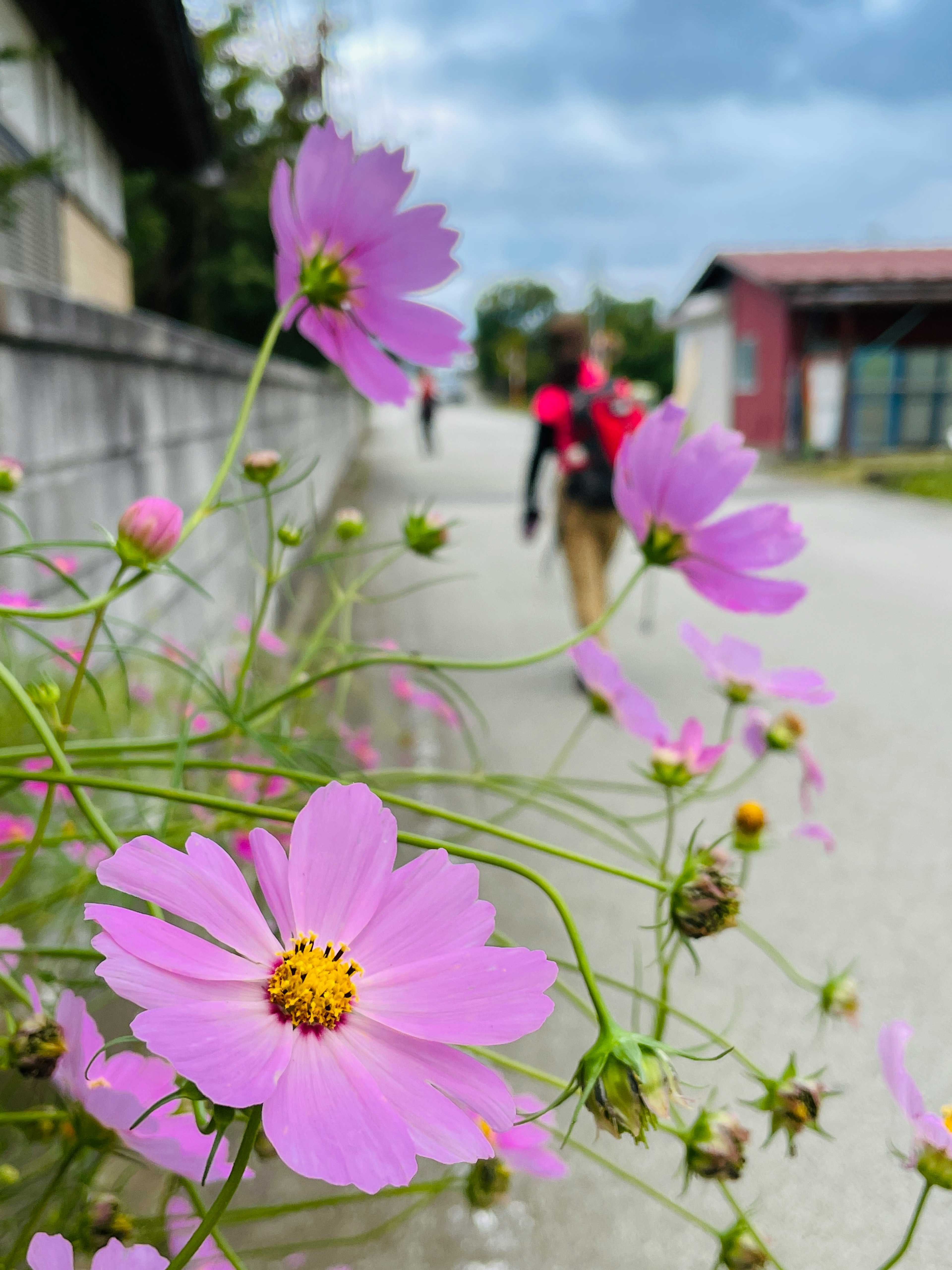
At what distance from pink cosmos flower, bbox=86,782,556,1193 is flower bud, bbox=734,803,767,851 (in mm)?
399

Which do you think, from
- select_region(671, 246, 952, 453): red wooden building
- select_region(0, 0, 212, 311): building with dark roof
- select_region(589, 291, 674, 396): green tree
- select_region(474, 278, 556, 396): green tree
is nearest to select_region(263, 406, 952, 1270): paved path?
select_region(0, 0, 212, 311): building with dark roof

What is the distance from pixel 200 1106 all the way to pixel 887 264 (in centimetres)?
1715

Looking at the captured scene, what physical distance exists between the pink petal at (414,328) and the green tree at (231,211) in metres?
11.9

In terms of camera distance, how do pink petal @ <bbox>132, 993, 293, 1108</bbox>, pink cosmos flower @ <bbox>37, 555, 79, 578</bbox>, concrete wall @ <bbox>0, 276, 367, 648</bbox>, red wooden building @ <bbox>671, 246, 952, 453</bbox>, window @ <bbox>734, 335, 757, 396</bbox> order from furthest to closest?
window @ <bbox>734, 335, 757, 396</bbox> < red wooden building @ <bbox>671, 246, 952, 453</bbox> < concrete wall @ <bbox>0, 276, 367, 648</bbox> < pink cosmos flower @ <bbox>37, 555, 79, 578</bbox> < pink petal @ <bbox>132, 993, 293, 1108</bbox>

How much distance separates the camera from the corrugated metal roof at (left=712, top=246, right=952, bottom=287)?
14203 millimetres

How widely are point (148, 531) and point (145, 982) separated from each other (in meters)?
0.24

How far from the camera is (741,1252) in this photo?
0.56 meters

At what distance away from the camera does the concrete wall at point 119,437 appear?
4.69 feet

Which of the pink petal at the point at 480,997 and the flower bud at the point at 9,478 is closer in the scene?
the pink petal at the point at 480,997

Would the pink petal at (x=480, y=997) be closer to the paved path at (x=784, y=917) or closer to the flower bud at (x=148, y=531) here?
the flower bud at (x=148, y=531)

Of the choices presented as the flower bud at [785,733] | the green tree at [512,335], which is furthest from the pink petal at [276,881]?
the green tree at [512,335]

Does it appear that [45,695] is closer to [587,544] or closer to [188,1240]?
[188,1240]

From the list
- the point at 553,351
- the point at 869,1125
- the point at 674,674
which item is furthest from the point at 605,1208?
the point at 553,351

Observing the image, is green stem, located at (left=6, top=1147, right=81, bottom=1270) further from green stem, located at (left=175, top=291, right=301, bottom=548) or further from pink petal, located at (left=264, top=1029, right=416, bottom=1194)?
green stem, located at (left=175, top=291, right=301, bottom=548)
